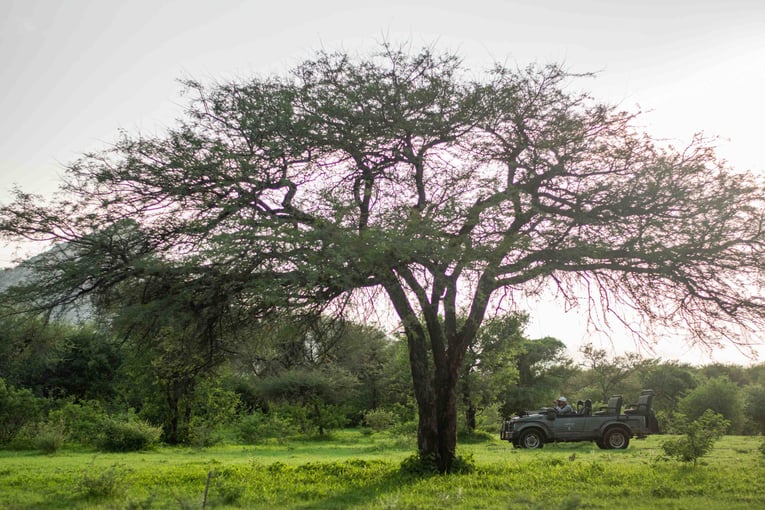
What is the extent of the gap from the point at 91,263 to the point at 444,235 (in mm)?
6761

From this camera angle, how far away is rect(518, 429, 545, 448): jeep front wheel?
928 inches

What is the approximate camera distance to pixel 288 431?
32.8 meters

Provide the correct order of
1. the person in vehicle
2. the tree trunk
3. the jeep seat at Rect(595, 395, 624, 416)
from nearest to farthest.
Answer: the tree trunk, the jeep seat at Rect(595, 395, 624, 416), the person in vehicle

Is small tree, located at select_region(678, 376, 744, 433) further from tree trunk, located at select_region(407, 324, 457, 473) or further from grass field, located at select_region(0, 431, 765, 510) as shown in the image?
tree trunk, located at select_region(407, 324, 457, 473)

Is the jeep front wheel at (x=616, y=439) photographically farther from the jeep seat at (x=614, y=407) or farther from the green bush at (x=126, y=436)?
the green bush at (x=126, y=436)

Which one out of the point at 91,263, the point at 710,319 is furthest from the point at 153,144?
the point at 710,319

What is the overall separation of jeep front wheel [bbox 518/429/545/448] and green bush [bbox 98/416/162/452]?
1409cm

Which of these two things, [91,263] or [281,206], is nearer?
[91,263]

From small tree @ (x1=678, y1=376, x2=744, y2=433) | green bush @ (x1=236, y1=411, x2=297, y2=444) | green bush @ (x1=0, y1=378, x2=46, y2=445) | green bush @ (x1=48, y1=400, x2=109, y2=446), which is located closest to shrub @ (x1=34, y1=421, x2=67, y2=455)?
green bush @ (x1=48, y1=400, x2=109, y2=446)

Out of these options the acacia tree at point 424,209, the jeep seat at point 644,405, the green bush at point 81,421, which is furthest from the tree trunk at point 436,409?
the green bush at point 81,421

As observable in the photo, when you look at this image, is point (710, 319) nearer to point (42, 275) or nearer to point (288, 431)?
point (42, 275)

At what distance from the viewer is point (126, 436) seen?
26.4 metres

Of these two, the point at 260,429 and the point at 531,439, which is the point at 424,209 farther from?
the point at 260,429

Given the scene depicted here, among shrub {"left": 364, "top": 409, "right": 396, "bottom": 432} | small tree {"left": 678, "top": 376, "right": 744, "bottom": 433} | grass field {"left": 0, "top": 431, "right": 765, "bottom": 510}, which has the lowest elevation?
grass field {"left": 0, "top": 431, "right": 765, "bottom": 510}
